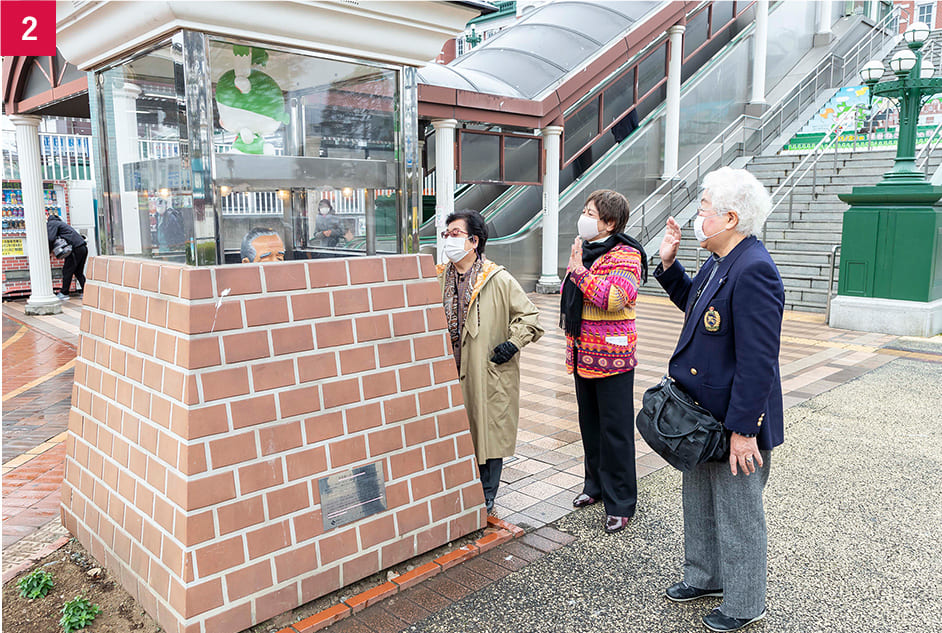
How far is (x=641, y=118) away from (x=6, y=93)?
38.8 feet

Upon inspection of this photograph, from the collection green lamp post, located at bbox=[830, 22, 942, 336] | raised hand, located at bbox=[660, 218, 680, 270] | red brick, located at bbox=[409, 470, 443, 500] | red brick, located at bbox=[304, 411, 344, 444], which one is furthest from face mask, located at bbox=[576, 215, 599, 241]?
green lamp post, located at bbox=[830, 22, 942, 336]

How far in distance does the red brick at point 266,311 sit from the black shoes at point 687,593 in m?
1.91

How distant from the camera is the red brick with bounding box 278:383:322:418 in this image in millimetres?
2555

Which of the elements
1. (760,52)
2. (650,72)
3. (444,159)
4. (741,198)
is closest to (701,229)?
(741,198)

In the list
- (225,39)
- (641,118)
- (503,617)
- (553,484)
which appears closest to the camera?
(225,39)

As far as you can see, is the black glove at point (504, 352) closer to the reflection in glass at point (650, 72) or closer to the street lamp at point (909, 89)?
the street lamp at point (909, 89)

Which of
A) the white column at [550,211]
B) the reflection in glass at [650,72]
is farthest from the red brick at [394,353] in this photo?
the reflection in glass at [650,72]

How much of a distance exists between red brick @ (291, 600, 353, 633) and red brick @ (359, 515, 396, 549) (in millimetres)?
253

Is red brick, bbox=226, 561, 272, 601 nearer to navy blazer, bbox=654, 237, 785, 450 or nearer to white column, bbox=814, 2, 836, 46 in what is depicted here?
navy blazer, bbox=654, 237, 785, 450

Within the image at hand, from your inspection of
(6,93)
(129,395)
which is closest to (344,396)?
(129,395)

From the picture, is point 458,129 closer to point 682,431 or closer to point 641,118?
point 641,118

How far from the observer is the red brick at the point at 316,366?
2613 mm

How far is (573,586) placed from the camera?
2842 mm

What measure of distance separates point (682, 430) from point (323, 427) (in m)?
1.38
